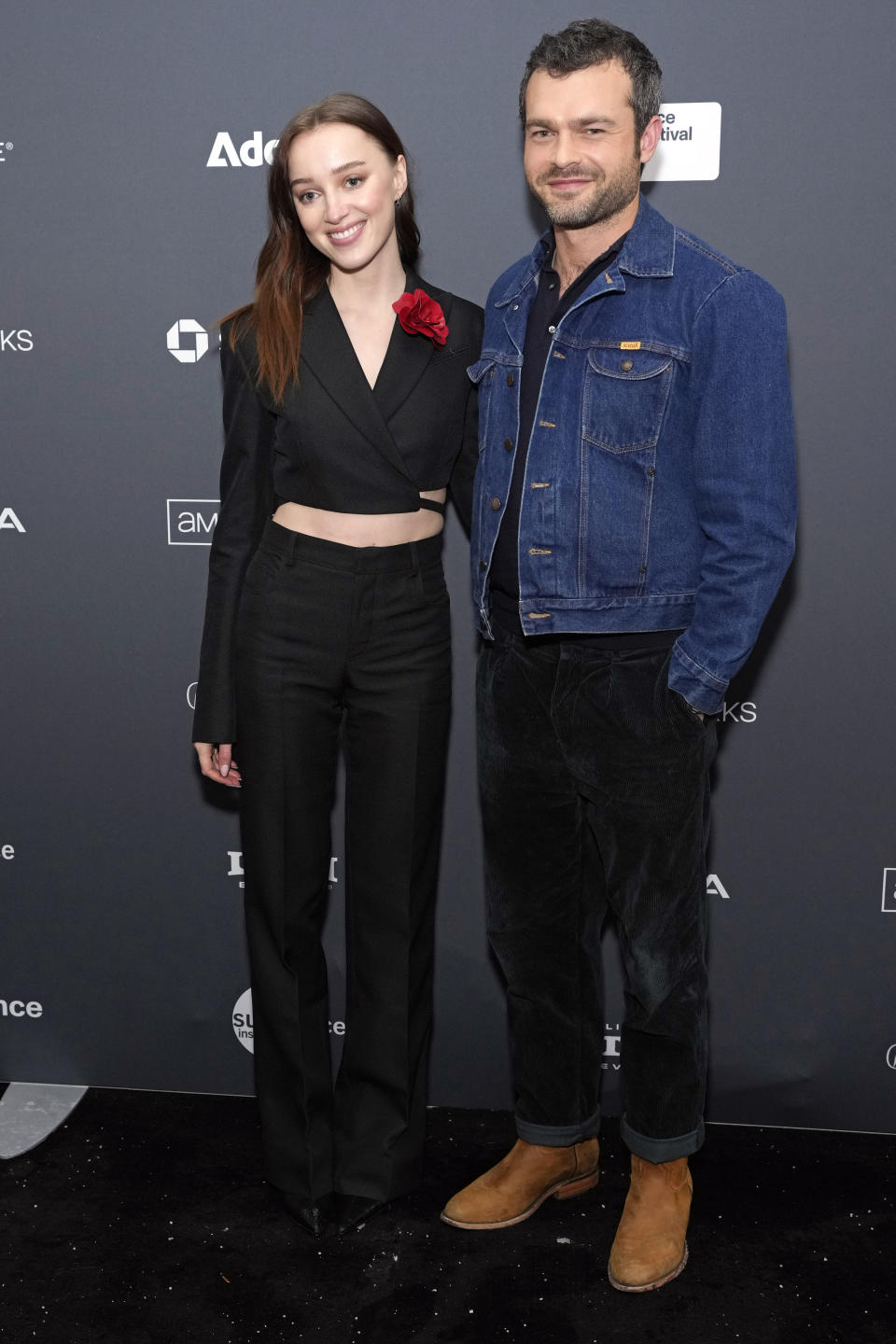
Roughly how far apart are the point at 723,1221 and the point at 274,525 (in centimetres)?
152

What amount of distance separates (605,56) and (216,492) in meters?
1.11

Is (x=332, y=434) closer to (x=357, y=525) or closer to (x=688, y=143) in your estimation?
(x=357, y=525)

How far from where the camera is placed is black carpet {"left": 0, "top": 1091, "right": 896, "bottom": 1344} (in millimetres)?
2047

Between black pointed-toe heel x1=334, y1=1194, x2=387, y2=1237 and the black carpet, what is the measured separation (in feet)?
0.07

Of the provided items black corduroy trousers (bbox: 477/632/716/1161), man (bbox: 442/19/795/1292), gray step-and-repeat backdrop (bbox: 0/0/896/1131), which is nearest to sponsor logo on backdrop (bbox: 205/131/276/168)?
gray step-and-repeat backdrop (bbox: 0/0/896/1131)

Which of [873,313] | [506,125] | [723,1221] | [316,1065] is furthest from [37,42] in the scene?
[723,1221]

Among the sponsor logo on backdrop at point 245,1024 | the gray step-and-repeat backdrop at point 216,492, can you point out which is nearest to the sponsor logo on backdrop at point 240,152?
the gray step-and-repeat backdrop at point 216,492

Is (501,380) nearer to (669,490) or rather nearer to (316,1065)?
(669,490)

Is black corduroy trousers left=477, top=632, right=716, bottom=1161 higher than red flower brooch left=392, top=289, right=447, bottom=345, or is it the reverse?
red flower brooch left=392, top=289, right=447, bottom=345

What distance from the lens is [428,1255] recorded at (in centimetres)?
222

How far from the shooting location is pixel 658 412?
1.89 metres

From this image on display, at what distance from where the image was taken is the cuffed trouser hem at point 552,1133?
2330 millimetres

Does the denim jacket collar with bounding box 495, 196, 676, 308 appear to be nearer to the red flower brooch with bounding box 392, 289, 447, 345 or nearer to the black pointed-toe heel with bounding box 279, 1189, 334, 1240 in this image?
the red flower brooch with bounding box 392, 289, 447, 345

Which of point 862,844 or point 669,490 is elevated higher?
point 669,490
